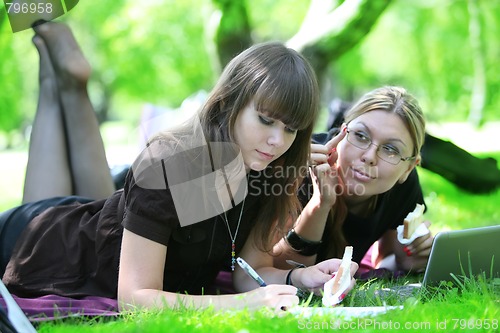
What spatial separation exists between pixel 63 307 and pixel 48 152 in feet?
4.65

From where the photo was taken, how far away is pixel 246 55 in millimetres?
2758

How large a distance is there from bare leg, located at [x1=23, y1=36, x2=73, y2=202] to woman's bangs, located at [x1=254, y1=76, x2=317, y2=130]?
1698 millimetres

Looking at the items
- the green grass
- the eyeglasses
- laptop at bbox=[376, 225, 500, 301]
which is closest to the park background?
the eyeglasses

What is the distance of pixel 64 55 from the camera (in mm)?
4000

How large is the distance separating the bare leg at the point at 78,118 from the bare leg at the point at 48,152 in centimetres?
5

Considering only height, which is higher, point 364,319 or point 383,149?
Result: point 383,149

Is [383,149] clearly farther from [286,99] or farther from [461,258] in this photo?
[286,99]

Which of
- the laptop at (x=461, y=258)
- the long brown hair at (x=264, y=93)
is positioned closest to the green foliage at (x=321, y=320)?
the laptop at (x=461, y=258)

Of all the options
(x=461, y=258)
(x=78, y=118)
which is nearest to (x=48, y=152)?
(x=78, y=118)

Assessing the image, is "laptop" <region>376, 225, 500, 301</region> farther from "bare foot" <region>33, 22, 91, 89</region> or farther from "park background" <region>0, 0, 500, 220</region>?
"park background" <region>0, 0, 500, 220</region>

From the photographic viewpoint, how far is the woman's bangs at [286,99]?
8.50 ft

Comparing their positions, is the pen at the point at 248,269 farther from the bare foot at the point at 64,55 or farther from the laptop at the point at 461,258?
the bare foot at the point at 64,55

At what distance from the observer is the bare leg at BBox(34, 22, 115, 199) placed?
3.88 metres

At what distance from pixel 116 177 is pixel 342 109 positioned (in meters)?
1.64
